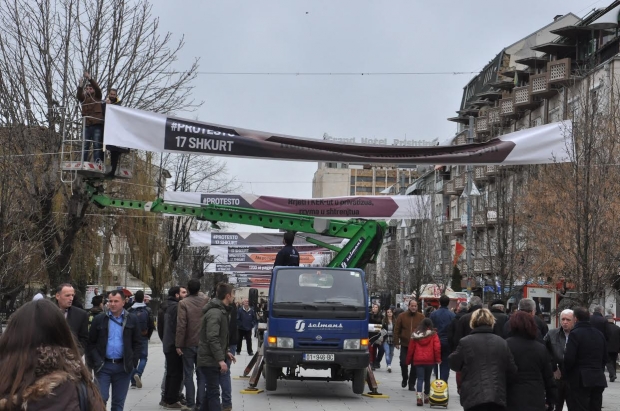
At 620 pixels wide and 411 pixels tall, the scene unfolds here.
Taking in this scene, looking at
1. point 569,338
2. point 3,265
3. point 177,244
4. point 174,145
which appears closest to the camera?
point 569,338

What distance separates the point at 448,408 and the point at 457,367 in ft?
22.3

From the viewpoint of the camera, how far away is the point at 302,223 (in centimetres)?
1956

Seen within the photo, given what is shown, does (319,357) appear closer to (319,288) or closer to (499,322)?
(319,288)

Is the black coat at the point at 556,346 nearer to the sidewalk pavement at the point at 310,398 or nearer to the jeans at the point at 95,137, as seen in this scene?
the sidewalk pavement at the point at 310,398

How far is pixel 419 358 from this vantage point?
1634 cm

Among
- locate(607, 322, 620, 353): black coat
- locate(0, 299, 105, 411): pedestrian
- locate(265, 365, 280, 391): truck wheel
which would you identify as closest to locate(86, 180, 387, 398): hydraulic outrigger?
locate(265, 365, 280, 391): truck wheel

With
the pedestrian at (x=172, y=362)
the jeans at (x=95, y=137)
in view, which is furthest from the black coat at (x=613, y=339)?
the jeans at (x=95, y=137)

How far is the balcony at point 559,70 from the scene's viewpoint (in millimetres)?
52312

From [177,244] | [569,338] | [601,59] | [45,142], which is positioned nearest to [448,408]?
[569,338]

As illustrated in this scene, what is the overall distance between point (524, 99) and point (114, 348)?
166ft

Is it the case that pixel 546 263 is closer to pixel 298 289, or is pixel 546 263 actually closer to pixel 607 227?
pixel 607 227

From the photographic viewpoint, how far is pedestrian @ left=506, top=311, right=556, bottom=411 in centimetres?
938

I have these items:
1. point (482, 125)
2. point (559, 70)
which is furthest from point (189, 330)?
point (482, 125)

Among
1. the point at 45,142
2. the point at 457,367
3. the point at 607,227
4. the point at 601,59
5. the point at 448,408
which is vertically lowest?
the point at 448,408
